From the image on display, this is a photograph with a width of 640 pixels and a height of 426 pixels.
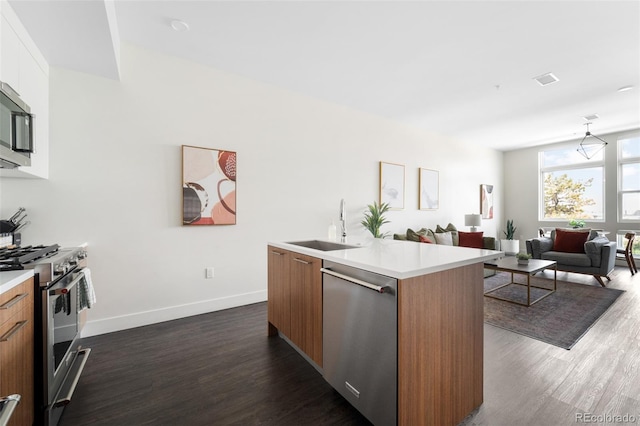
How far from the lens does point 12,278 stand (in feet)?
4.04

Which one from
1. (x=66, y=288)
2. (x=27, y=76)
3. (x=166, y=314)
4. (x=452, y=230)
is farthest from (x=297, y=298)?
(x=452, y=230)

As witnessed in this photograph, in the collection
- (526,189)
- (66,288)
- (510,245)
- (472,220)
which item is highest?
(526,189)

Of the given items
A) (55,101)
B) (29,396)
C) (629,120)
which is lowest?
(29,396)

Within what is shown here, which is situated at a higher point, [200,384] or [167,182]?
[167,182]

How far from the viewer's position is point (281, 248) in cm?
234

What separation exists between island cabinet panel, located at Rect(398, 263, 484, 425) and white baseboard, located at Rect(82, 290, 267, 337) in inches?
100

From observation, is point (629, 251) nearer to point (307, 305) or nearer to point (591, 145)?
point (591, 145)

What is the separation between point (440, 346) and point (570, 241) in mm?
5150

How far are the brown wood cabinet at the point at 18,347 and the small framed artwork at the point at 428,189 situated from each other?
550cm

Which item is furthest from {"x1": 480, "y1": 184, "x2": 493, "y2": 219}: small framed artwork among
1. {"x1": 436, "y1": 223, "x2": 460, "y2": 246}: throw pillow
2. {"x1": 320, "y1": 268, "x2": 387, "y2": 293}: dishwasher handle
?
{"x1": 320, "y1": 268, "x2": 387, "y2": 293}: dishwasher handle

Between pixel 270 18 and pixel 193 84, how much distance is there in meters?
1.24

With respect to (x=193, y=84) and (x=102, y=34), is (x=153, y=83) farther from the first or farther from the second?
(x=102, y=34)

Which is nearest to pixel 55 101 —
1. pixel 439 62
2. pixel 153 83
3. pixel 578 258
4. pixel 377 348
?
pixel 153 83

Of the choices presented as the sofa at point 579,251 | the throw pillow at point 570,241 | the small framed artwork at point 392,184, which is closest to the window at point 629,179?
the sofa at point 579,251
